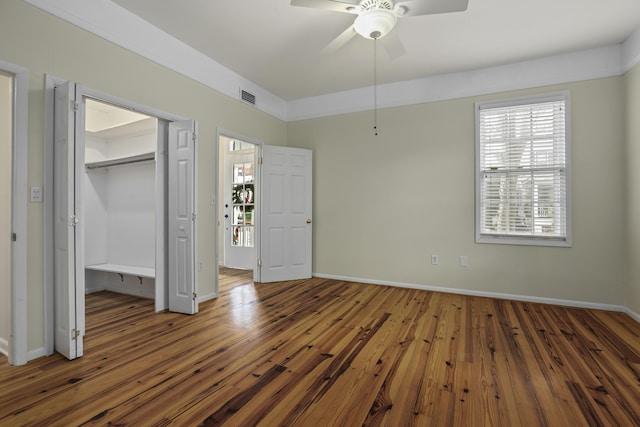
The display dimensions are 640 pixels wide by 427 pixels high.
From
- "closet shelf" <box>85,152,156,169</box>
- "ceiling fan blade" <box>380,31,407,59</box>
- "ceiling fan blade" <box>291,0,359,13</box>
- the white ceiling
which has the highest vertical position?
the white ceiling

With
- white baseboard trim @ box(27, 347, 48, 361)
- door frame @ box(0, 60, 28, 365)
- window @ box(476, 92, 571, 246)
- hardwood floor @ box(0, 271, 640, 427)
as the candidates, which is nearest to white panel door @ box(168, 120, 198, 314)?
hardwood floor @ box(0, 271, 640, 427)

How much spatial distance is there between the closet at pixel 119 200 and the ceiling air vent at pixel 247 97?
1242 mm

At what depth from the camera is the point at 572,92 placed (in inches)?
146

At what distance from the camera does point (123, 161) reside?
4.15 meters

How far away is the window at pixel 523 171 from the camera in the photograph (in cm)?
377

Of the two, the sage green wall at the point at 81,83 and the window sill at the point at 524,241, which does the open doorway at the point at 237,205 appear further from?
the window sill at the point at 524,241

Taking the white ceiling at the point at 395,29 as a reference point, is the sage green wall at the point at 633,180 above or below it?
below

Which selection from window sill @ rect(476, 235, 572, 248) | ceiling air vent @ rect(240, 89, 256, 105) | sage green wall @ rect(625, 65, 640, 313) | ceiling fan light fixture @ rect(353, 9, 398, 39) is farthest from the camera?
ceiling air vent @ rect(240, 89, 256, 105)

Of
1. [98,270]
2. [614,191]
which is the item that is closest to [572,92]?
[614,191]

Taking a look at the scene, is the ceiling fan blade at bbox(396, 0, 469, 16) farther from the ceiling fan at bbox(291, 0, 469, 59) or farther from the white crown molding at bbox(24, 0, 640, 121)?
the white crown molding at bbox(24, 0, 640, 121)

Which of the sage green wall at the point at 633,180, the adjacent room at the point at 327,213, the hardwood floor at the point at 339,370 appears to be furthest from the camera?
the sage green wall at the point at 633,180

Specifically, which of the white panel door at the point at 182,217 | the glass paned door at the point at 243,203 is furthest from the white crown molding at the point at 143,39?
the glass paned door at the point at 243,203

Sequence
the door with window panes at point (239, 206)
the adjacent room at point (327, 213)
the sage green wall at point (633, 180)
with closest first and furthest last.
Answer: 1. the adjacent room at point (327, 213)
2. the sage green wall at point (633, 180)
3. the door with window panes at point (239, 206)

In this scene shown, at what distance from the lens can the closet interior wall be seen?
4113 millimetres
